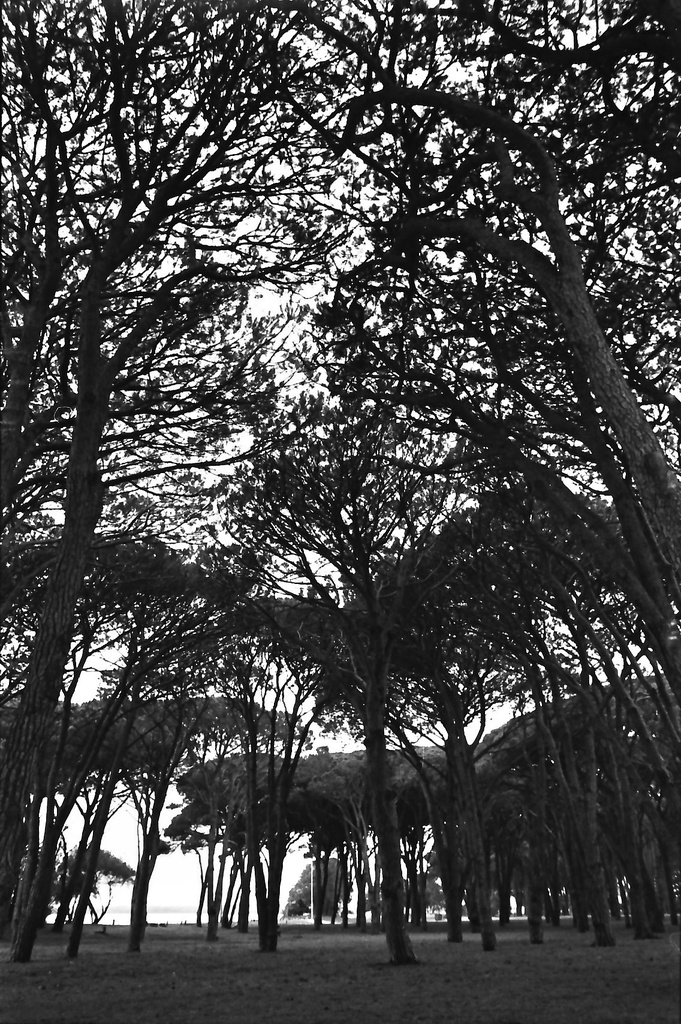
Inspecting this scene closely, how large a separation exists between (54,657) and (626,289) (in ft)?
27.7

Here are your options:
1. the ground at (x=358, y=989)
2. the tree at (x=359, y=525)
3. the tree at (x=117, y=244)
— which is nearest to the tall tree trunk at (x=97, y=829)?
the ground at (x=358, y=989)

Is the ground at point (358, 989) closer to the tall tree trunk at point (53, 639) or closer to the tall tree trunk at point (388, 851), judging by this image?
the tall tree trunk at point (388, 851)

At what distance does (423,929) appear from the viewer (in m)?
41.4

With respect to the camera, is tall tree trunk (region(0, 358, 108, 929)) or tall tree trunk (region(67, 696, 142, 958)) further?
tall tree trunk (region(67, 696, 142, 958))

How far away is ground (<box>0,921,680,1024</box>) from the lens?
911cm

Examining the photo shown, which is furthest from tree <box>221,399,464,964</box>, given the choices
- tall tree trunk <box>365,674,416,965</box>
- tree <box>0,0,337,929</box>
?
tree <box>0,0,337,929</box>

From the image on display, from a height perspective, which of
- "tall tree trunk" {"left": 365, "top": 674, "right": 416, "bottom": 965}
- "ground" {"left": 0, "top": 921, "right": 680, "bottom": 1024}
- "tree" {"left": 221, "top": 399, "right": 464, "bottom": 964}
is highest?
"tree" {"left": 221, "top": 399, "right": 464, "bottom": 964}

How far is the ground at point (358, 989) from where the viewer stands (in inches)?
359

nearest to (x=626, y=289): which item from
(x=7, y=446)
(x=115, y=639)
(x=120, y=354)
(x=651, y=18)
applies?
(x=651, y=18)

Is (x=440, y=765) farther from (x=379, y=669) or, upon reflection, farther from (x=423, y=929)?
(x=379, y=669)

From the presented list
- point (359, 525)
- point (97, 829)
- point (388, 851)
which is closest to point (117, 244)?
point (359, 525)

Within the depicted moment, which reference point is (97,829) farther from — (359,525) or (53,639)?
(53,639)

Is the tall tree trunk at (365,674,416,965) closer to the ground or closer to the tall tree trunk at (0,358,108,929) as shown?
the ground

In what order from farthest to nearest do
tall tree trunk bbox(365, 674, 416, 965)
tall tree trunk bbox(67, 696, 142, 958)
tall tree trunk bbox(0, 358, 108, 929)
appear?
tall tree trunk bbox(67, 696, 142, 958) → tall tree trunk bbox(365, 674, 416, 965) → tall tree trunk bbox(0, 358, 108, 929)
